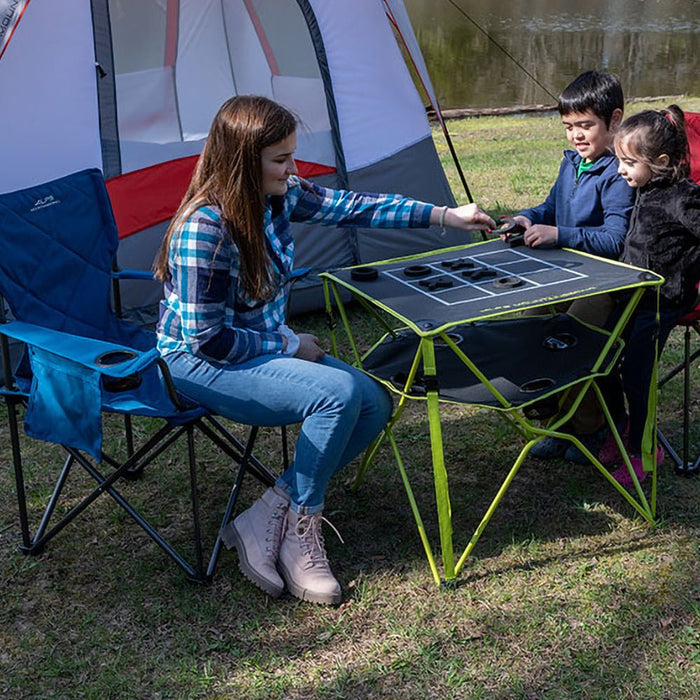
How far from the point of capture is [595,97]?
2.68 m

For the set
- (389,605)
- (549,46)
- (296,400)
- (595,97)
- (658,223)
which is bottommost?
(549,46)

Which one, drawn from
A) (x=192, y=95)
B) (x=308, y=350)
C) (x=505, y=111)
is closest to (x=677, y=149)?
(x=308, y=350)

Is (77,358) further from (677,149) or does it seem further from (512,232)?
(677,149)

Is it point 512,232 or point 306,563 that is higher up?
point 512,232

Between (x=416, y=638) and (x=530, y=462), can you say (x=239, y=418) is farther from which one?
(x=530, y=462)

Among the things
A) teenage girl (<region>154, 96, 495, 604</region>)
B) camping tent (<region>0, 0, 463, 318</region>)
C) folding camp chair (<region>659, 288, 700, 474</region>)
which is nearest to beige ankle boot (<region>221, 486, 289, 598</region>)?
teenage girl (<region>154, 96, 495, 604</region>)

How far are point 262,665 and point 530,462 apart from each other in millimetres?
1152

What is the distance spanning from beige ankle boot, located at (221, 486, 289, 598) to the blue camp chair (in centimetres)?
8

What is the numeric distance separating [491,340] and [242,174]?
0.85m

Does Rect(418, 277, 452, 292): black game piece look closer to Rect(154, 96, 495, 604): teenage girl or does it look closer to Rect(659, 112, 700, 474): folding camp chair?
Rect(154, 96, 495, 604): teenage girl

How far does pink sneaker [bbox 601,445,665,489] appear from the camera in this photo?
2730 millimetres

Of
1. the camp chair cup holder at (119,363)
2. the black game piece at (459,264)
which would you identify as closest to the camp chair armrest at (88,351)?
the camp chair cup holder at (119,363)

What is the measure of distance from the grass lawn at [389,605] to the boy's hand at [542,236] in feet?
2.25

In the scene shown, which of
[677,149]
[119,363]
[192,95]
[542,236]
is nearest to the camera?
[119,363]
